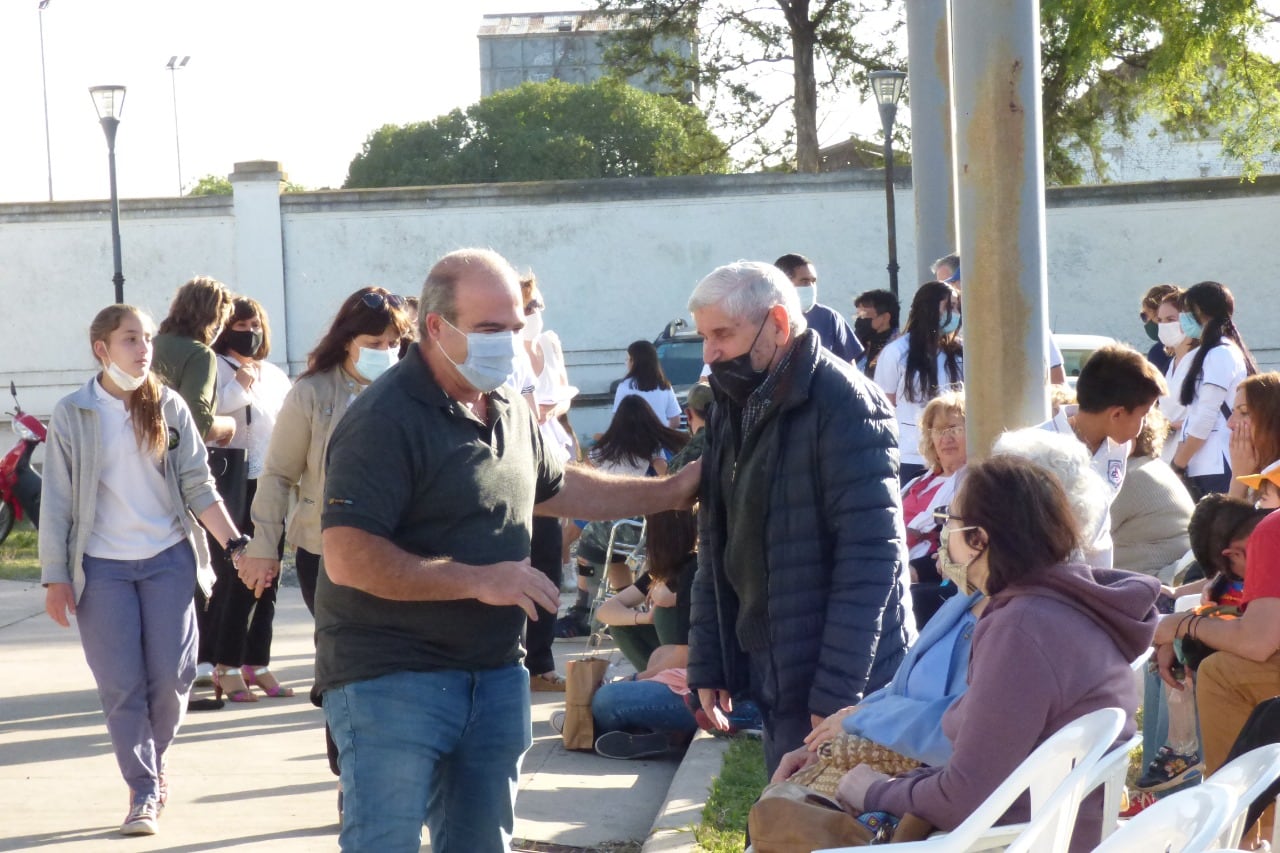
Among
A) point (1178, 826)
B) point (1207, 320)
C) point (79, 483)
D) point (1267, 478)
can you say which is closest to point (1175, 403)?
→ point (1207, 320)

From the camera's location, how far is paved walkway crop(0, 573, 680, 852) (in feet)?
18.5

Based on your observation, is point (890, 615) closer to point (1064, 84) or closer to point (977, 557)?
point (977, 557)

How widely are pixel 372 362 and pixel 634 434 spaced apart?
3734mm

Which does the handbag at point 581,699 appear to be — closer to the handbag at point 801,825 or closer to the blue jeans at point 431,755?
the blue jeans at point 431,755

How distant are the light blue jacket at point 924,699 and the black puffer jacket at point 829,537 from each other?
0.29 feet

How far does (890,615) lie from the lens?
3982 mm

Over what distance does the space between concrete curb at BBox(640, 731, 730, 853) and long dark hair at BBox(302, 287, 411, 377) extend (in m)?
1.90

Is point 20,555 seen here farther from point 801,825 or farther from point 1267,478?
point 801,825

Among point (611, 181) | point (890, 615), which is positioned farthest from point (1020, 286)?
point (611, 181)

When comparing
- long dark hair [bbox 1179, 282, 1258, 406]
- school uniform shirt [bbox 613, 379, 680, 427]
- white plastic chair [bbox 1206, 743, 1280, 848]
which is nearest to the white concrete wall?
school uniform shirt [bbox 613, 379, 680, 427]

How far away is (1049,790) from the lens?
123 inches

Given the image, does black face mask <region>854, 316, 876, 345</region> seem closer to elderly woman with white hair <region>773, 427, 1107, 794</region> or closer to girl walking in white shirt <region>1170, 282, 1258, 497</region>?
girl walking in white shirt <region>1170, 282, 1258, 497</region>

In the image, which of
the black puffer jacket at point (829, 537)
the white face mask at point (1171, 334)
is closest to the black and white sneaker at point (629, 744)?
the black puffer jacket at point (829, 537)

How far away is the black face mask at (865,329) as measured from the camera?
10891 millimetres
